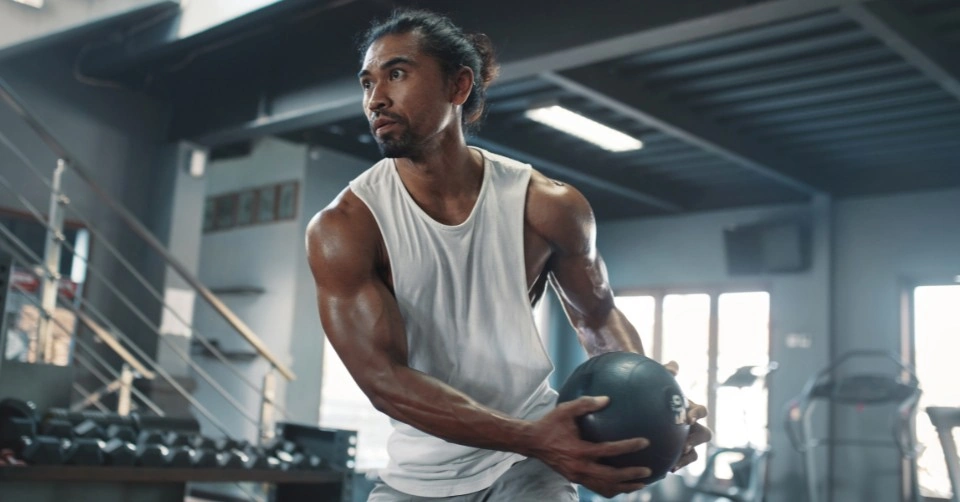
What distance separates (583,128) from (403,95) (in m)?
4.88

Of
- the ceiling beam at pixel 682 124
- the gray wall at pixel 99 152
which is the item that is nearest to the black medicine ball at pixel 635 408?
the ceiling beam at pixel 682 124

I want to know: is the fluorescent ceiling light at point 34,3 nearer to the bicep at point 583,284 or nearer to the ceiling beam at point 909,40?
the ceiling beam at point 909,40

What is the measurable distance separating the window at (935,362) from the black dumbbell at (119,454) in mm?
5449

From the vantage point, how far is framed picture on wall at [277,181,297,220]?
750cm

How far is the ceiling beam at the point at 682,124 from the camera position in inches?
208

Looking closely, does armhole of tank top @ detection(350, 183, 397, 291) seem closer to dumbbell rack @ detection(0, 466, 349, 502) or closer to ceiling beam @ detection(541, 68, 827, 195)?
dumbbell rack @ detection(0, 466, 349, 502)

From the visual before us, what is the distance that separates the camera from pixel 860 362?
7.05 m

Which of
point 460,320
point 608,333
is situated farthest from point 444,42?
point 608,333

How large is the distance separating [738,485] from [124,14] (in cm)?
491

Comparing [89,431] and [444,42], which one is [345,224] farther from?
[89,431]

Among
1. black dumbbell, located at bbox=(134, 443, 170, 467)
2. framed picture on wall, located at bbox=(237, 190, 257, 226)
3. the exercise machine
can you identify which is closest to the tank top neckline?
black dumbbell, located at bbox=(134, 443, 170, 467)

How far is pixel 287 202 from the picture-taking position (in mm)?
7586

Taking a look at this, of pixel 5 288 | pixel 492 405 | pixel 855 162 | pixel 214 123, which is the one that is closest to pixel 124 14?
pixel 214 123

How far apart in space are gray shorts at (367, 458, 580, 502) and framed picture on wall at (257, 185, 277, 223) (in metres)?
6.38
